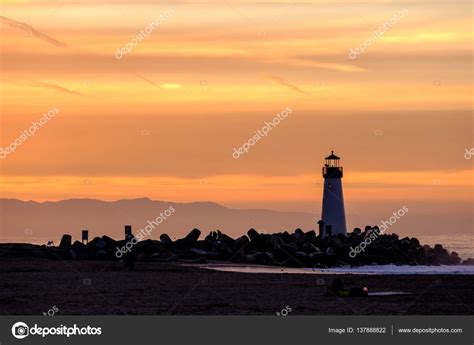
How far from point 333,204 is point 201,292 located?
2793 centimetres

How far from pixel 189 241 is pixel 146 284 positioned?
59.7 ft

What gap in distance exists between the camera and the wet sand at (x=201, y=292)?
28078 mm

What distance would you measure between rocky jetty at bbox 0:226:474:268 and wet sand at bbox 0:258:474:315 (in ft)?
16.2

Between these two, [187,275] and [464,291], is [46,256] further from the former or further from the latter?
[464,291]

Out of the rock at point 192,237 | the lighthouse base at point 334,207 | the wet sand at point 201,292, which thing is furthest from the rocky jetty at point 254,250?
the wet sand at point 201,292

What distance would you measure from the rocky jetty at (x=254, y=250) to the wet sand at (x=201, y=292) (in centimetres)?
494

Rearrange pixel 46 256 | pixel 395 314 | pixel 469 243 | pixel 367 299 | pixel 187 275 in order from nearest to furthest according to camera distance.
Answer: pixel 395 314, pixel 367 299, pixel 187 275, pixel 46 256, pixel 469 243

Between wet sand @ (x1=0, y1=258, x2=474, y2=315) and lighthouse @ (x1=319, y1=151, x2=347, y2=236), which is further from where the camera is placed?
lighthouse @ (x1=319, y1=151, x2=347, y2=236)

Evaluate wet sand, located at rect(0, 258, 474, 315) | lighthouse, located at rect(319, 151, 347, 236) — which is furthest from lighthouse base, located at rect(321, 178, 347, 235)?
wet sand, located at rect(0, 258, 474, 315)

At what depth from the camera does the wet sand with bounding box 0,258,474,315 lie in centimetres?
2808

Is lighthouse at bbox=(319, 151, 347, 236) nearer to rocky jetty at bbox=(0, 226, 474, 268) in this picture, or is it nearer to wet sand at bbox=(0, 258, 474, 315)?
rocky jetty at bbox=(0, 226, 474, 268)
